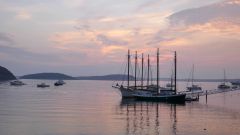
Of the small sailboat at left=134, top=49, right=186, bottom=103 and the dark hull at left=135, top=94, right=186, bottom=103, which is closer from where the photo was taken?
the dark hull at left=135, top=94, right=186, bottom=103

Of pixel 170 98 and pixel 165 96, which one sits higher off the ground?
pixel 165 96

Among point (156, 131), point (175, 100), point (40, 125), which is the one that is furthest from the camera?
→ point (175, 100)

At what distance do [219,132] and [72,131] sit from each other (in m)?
15.5

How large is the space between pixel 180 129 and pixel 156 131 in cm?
360

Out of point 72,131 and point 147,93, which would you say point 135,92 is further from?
point 72,131

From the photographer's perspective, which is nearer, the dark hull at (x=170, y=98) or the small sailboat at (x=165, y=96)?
the dark hull at (x=170, y=98)

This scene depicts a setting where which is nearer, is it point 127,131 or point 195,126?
point 127,131

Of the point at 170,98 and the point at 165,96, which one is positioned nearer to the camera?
the point at 170,98

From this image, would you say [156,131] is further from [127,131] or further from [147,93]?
[147,93]

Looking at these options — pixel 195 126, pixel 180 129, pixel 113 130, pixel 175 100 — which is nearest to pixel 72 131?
pixel 113 130

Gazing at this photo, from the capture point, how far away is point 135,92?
102 metres

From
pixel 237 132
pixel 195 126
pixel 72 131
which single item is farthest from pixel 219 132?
pixel 72 131

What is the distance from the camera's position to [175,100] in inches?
3669

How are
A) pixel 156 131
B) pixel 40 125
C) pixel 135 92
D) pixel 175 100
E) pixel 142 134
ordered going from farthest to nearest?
pixel 135 92 → pixel 175 100 → pixel 40 125 → pixel 156 131 → pixel 142 134
